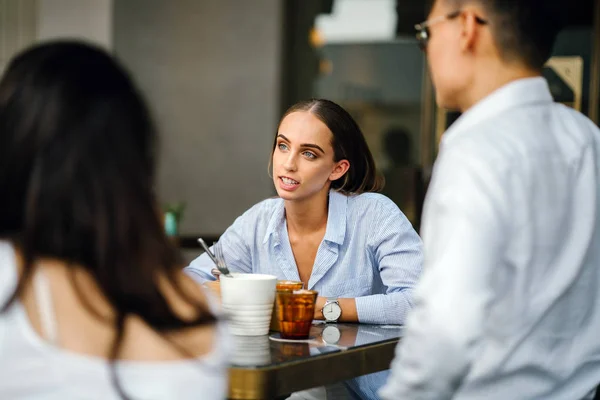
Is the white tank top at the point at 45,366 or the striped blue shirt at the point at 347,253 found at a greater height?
the white tank top at the point at 45,366

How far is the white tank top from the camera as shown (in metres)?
1.18

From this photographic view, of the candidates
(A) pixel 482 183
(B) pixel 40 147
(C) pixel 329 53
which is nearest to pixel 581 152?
(A) pixel 482 183

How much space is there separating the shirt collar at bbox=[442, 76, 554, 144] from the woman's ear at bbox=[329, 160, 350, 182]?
120 centimetres

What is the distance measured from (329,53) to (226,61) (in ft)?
2.58

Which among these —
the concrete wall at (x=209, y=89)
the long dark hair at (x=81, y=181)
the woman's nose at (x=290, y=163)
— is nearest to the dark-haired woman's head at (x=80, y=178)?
the long dark hair at (x=81, y=181)

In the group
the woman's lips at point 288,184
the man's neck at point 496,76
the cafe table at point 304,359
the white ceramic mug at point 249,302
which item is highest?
the man's neck at point 496,76

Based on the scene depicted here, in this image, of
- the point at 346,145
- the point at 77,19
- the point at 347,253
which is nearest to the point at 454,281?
the point at 347,253

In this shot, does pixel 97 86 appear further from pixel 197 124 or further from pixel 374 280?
pixel 197 124

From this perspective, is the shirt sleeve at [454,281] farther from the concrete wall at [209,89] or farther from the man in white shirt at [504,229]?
the concrete wall at [209,89]

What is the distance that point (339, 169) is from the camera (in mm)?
2838

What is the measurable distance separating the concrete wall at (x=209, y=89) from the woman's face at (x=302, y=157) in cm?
347

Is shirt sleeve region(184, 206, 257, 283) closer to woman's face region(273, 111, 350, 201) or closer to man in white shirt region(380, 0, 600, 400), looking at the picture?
woman's face region(273, 111, 350, 201)

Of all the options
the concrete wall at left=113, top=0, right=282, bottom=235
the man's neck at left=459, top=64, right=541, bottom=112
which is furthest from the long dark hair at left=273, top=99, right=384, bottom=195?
the concrete wall at left=113, top=0, right=282, bottom=235

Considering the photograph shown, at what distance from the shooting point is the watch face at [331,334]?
2.02 m
